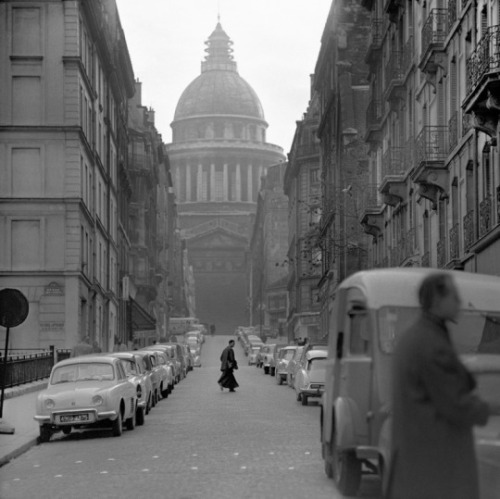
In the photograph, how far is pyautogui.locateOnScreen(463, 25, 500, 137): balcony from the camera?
27.0 meters

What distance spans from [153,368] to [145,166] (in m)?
64.0

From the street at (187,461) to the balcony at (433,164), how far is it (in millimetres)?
8337

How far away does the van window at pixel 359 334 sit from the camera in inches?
530

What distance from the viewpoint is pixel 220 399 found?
3822cm

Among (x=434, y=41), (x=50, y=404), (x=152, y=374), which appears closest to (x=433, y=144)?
(x=434, y=41)

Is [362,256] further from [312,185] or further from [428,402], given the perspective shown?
[428,402]

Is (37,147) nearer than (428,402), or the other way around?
(428,402)

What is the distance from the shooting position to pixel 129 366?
29.0 m

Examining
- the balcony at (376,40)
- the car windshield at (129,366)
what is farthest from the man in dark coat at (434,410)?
the balcony at (376,40)


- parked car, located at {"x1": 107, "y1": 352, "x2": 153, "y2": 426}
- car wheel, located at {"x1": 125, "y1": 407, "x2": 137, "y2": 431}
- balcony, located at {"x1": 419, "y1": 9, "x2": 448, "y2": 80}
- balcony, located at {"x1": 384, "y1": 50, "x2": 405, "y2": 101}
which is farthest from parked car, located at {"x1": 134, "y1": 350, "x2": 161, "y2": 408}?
balcony, located at {"x1": 384, "y1": 50, "x2": 405, "y2": 101}

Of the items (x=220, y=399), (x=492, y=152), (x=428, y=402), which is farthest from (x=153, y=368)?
(x=428, y=402)

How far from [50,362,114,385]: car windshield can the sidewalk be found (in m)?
0.98

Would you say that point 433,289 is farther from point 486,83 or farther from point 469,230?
point 469,230

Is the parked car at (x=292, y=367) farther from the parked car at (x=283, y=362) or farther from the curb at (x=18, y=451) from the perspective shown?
the curb at (x=18, y=451)
